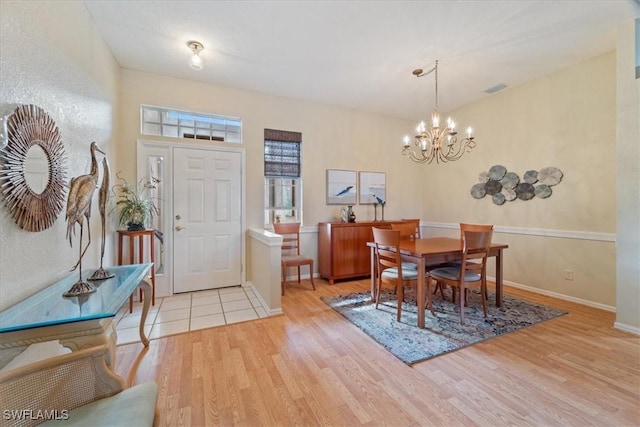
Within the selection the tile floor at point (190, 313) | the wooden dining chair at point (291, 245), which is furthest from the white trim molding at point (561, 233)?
the tile floor at point (190, 313)

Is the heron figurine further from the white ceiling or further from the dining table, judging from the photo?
the dining table

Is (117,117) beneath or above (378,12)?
beneath

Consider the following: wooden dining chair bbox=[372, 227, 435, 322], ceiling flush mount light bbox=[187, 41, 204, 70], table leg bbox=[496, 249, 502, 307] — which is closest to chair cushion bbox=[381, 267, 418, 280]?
wooden dining chair bbox=[372, 227, 435, 322]

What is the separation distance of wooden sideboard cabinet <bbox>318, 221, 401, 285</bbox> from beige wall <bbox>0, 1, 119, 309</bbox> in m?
2.80

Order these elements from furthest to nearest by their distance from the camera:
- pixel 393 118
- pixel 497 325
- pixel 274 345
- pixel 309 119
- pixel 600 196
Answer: pixel 393 118 < pixel 309 119 < pixel 600 196 < pixel 497 325 < pixel 274 345

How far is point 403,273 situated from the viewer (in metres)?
2.80

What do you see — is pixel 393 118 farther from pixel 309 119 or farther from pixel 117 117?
pixel 117 117

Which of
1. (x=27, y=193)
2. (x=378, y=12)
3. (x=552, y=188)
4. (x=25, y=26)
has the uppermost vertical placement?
(x=378, y=12)

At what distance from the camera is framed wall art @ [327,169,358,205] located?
14.7ft

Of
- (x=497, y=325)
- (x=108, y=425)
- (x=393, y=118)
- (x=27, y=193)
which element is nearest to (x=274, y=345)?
(x=108, y=425)

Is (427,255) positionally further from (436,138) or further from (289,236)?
(289,236)

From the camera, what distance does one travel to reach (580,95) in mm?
3176

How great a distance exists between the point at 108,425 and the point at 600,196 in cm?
466

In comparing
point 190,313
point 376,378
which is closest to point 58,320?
point 376,378
